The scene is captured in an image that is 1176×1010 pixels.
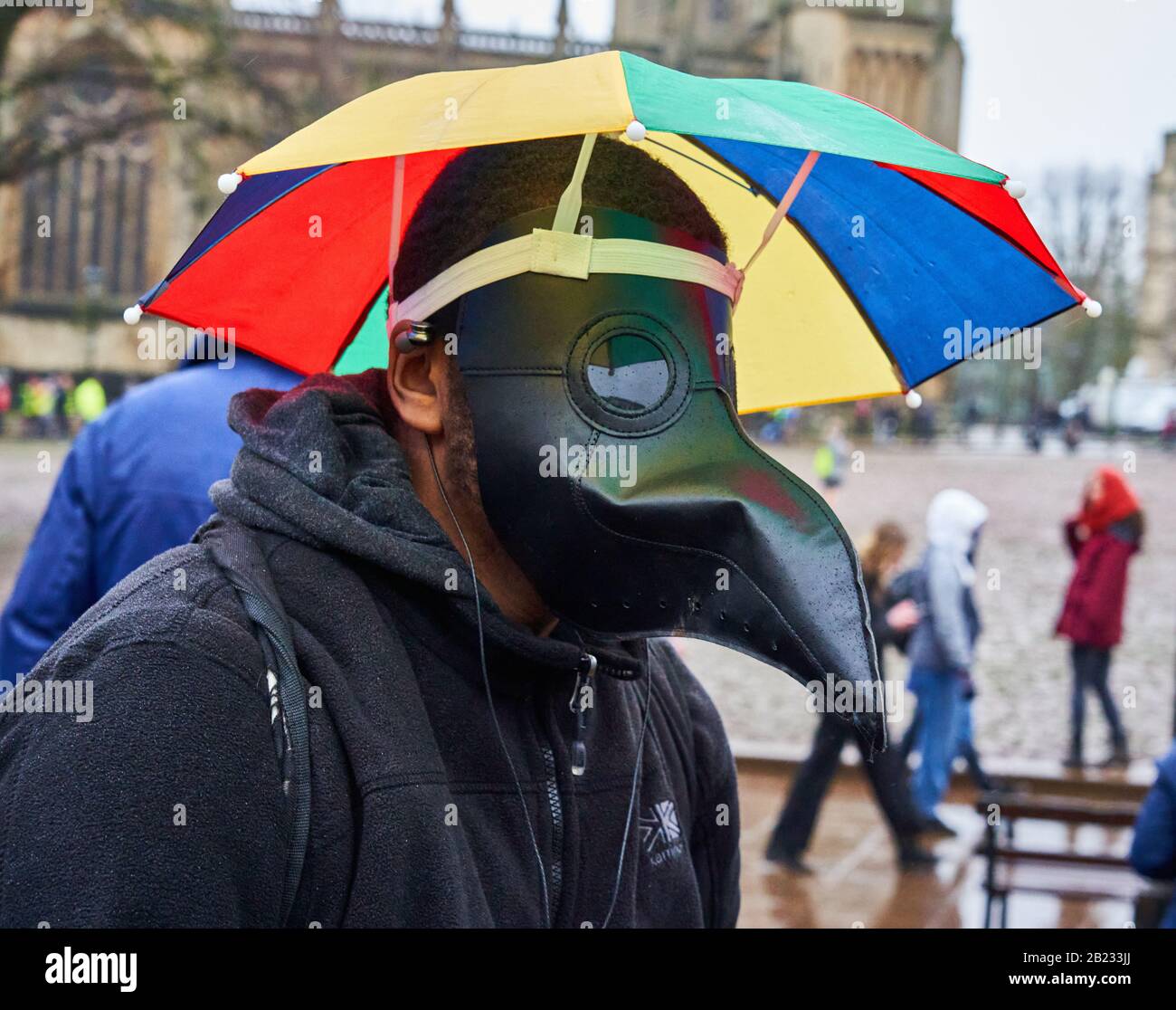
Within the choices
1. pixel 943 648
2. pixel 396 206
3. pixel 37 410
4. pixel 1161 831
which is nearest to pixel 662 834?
pixel 396 206

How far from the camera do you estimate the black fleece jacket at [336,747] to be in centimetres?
Answer: 128

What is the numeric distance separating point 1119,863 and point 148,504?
4182 mm

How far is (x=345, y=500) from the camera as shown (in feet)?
5.15

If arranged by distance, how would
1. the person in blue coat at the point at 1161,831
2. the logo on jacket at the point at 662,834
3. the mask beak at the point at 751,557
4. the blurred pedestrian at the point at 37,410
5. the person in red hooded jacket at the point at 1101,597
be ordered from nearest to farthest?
1. the mask beak at the point at 751,557
2. the logo on jacket at the point at 662,834
3. the person in blue coat at the point at 1161,831
4. the person in red hooded jacket at the point at 1101,597
5. the blurred pedestrian at the point at 37,410

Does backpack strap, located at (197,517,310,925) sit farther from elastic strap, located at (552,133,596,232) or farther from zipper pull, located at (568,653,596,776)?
elastic strap, located at (552,133,596,232)

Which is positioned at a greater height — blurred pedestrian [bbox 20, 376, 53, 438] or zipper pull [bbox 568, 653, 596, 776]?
zipper pull [bbox 568, 653, 596, 776]

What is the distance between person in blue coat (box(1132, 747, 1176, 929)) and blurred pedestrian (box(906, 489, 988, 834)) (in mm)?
3813

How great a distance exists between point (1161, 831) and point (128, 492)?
267cm

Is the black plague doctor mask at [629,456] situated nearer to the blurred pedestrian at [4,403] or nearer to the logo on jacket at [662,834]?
the logo on jacket at [662,834]

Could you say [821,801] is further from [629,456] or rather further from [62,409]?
[62,409]

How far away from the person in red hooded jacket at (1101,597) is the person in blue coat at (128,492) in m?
7.46

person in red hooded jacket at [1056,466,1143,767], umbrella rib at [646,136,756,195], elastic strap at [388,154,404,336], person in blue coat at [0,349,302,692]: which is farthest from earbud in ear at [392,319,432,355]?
person in red hooded jacket at [1056,466,1143,767]

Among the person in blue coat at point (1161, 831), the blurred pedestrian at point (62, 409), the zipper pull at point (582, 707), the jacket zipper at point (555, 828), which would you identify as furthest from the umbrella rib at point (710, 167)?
the blurred pedestrian at point (62, 409)

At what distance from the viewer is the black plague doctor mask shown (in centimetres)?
149
